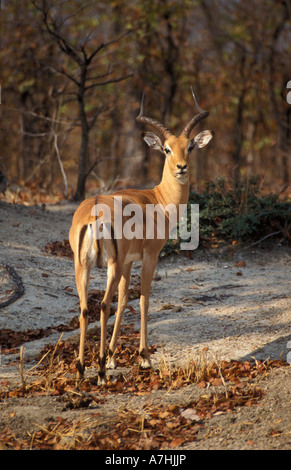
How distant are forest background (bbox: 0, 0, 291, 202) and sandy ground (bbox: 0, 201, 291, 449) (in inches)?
170

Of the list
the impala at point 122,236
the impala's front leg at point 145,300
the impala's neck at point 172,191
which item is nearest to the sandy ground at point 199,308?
the impala's front leg at point 145,300

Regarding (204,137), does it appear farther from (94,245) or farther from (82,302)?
(82,302)

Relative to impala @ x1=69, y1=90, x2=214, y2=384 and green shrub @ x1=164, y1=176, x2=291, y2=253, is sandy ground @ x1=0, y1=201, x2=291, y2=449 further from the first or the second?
impala @ x1=69, y1=90, x2=214, y2=384

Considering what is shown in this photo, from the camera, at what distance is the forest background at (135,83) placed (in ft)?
54.4

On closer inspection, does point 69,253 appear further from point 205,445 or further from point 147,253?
point 205,445

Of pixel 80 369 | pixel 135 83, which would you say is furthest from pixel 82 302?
pixel 135 83

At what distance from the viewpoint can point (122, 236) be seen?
540 cm

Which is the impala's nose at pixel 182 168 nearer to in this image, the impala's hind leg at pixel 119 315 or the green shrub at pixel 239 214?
the impala's hind leg at pixel 119 315

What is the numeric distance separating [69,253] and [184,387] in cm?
498

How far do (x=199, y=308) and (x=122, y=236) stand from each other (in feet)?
8.57

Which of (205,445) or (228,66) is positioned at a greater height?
(228,66)

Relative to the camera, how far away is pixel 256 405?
4.79 metres

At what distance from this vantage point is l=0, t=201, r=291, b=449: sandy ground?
4605 millimetres

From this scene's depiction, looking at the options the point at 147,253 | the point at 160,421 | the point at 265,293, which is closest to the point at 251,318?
the point at 265,293
